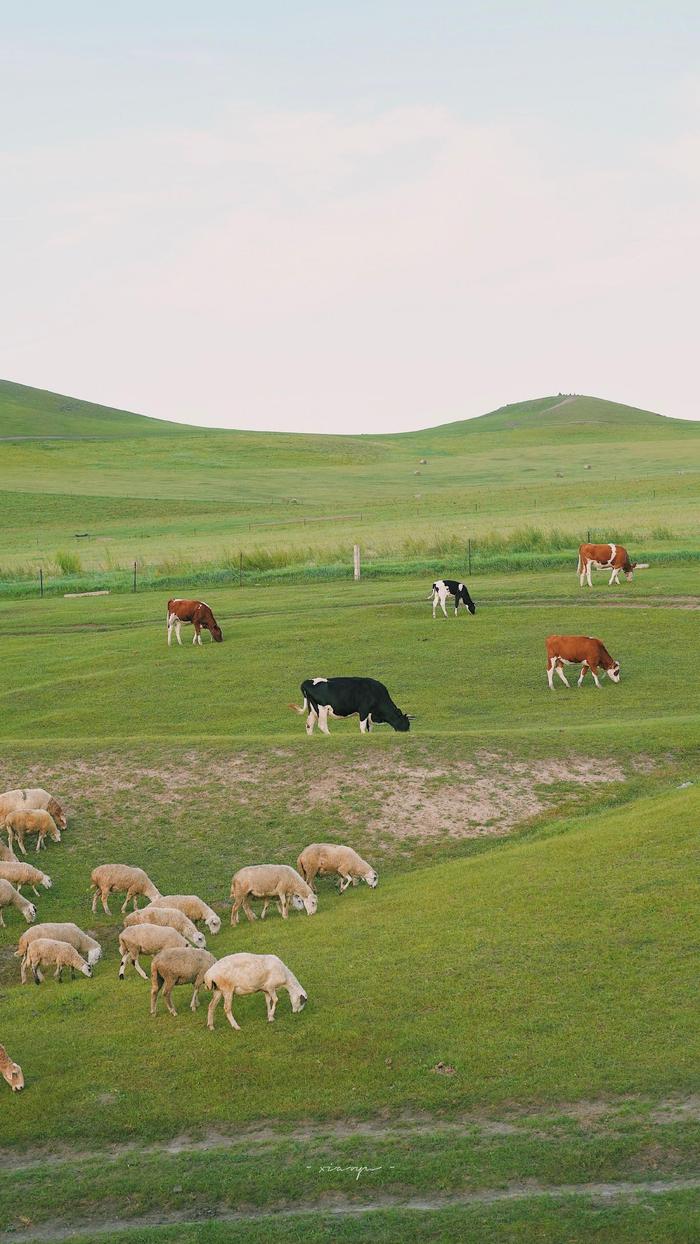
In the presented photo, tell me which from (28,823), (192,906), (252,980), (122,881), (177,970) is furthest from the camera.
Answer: (28,823)

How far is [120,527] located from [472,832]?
77.7 m

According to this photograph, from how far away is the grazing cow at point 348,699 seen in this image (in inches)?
1160

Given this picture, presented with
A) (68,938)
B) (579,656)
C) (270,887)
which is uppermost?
(579,656)

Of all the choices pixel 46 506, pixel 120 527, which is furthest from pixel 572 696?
pixel 46 506

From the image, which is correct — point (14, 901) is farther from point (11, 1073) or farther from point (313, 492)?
point (313, 492)

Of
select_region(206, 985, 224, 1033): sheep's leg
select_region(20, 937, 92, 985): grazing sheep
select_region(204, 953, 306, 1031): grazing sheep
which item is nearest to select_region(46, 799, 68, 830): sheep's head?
select_region(20, 937, 92, 985): grazing sheep

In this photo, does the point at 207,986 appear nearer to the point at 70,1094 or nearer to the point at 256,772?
the point at 70,1094

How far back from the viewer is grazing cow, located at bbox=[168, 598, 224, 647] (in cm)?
4206

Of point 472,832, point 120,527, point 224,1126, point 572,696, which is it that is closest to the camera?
point 224,1126

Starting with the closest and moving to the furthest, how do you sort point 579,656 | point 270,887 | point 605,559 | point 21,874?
point 270,887
point 21,874
point 579,656
point 605,559

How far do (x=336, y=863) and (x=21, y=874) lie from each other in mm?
4970

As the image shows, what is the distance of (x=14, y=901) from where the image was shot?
64.2 feet

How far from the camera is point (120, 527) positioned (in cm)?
9750

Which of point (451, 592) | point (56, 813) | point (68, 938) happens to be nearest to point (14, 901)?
point (68, 938)
